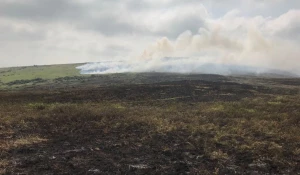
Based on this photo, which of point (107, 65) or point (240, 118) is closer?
point (240, 118)

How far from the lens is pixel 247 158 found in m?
19.2

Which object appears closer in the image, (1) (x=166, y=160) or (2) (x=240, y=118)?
(1) (x=166, y=160)

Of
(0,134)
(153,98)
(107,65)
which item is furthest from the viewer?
(107,65)

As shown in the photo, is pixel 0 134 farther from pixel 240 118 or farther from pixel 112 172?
pixel 240 118

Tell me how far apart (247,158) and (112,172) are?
28.2 ft

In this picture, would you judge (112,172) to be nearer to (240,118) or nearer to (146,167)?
(146,167)

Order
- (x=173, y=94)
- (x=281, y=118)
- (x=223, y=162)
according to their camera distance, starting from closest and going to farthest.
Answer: (x=223, y=162)
(x=281, y=118)
(x=173, y=94)

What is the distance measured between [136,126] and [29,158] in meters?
11.3

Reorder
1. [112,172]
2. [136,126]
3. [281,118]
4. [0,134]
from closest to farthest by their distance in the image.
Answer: [112,172] → [0,134] → [136,126] → [281,118]

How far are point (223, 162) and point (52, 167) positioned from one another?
10114mm

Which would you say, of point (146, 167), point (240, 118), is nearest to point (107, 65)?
point (240, 118)

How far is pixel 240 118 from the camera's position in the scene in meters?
31.4

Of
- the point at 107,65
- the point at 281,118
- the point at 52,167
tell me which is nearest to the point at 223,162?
the point at 52,167

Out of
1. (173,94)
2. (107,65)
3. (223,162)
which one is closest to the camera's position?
(223,162)
